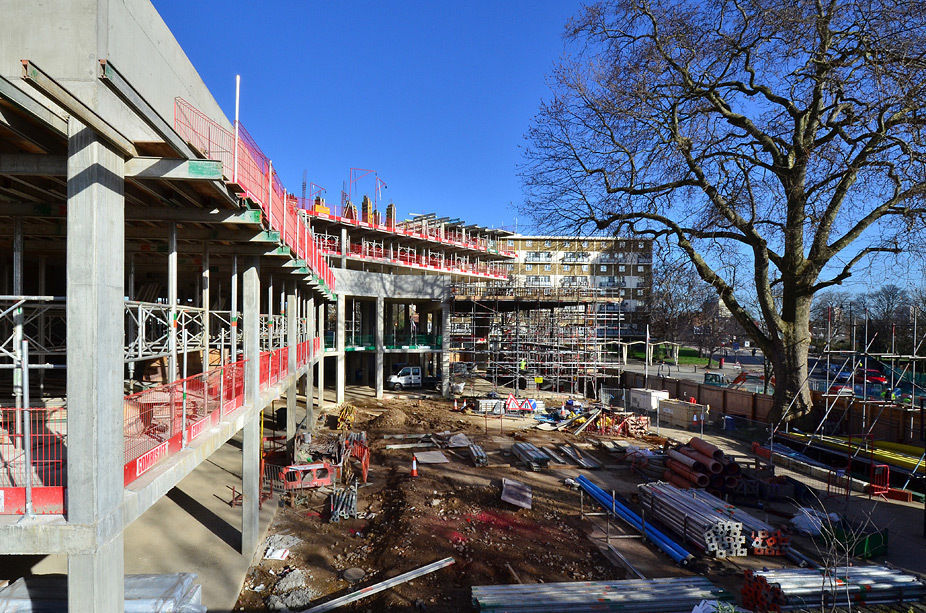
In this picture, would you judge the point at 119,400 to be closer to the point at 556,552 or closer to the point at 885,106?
the point at 556,552

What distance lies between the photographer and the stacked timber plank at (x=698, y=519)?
966 cm

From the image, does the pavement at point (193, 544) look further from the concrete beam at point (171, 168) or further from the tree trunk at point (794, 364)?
the tree trunk at point (794, 364)

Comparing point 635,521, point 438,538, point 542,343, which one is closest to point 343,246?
point 542,343

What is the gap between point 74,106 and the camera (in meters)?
3.53

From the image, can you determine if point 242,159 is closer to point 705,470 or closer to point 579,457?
point 705,470

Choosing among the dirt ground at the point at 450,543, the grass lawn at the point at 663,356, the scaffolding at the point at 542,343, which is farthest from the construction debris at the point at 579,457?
the grass lawn at the point at 663,356

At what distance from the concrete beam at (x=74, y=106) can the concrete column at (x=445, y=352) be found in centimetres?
2594

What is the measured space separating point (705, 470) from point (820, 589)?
615 centimetres

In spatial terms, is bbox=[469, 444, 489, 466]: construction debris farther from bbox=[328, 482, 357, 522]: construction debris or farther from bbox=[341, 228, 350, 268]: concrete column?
bbox=[341, 228, 350, 268]: concrete column

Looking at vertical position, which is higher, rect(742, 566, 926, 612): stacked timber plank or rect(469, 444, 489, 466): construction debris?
rect(742, 566, 926, 612): stacked timber plank

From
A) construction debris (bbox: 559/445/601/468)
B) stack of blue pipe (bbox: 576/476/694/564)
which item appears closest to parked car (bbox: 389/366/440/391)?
construction debris (bbox: 559/445/601/468)

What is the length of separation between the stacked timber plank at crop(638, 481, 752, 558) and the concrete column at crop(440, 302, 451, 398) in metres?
18.6

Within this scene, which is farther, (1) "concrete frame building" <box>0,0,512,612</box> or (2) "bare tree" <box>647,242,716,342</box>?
(2) "bare tree" <box>647,242,716,342</box>

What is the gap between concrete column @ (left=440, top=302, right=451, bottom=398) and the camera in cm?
2980
